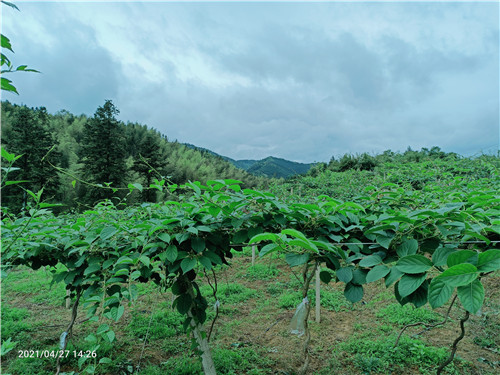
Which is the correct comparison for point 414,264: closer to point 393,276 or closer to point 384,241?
point 393,276

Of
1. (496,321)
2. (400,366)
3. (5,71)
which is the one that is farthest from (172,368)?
(496,321)

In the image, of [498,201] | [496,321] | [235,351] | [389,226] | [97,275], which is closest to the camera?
[389,226]

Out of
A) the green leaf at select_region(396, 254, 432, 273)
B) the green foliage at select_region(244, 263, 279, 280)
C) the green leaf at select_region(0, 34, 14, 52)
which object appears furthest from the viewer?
the green foliage at select_region(244, 263, 279, 280)

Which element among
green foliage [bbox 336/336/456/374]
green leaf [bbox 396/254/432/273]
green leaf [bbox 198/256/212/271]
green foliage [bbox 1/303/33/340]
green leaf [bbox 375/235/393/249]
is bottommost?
green foliage [bbox 1/303/33/340]

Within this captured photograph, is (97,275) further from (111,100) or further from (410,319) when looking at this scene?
(111,100)

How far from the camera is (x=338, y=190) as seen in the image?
6480 mm

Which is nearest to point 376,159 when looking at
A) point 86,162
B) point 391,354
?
point 391,354

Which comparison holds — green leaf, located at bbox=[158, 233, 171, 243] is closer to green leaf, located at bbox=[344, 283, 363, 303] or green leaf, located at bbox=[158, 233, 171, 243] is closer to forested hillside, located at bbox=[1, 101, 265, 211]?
green leaf, located at bbox=[344, 283, 363, 303]

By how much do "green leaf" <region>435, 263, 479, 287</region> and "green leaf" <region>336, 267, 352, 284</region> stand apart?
351 millimetres

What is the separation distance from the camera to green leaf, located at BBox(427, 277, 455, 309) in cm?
75

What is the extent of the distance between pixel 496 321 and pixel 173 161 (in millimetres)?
20897

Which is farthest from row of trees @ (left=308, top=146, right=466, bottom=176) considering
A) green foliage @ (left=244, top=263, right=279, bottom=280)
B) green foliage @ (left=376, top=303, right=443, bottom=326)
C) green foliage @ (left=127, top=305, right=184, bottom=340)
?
green foliage @ (left=127, top=305, right=184, bottom=340)

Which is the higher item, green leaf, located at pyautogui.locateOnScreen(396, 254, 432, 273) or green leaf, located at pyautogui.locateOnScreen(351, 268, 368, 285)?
green leaf, located at pyautogui.locateOnScreen(396, 254, 432, 273)

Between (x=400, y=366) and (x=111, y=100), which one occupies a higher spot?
(x=111, y=100)
